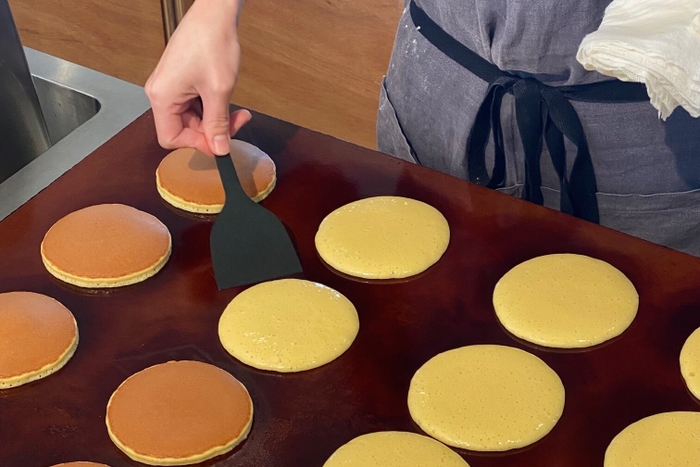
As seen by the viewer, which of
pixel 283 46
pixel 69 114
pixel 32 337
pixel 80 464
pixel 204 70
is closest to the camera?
pixel 80 464

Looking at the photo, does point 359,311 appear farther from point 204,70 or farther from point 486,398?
point 204,70

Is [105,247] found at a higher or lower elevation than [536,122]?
lower

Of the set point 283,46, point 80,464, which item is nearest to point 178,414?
point 80,464

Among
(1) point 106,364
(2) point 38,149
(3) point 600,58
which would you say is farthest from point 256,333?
(2) point 38,149

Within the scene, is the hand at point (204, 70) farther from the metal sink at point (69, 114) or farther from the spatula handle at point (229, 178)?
the metal sink at point (69, 114)

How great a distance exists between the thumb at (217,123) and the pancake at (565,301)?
1.24 ft

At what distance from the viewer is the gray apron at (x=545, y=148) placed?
1.02 metres

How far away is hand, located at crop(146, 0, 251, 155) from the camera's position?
97 cm

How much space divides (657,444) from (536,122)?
0.45 meters

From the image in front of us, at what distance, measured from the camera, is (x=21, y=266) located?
97 cm

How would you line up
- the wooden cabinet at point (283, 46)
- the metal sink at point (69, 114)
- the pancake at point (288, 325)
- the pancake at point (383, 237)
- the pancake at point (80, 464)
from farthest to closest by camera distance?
the wooden cabinet at point (283, 46)
the metal sink at point (69, 114)
the pancake at point (383, 237)
the pancake at point (288, 325)
the pancake at point (80, 464)

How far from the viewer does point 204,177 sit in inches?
42.4

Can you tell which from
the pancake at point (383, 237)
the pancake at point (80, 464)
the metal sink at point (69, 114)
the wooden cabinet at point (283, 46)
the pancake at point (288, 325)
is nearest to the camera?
the pancake at point (80, 464)

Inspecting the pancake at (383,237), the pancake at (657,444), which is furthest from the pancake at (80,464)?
the pancake at (657,444)
